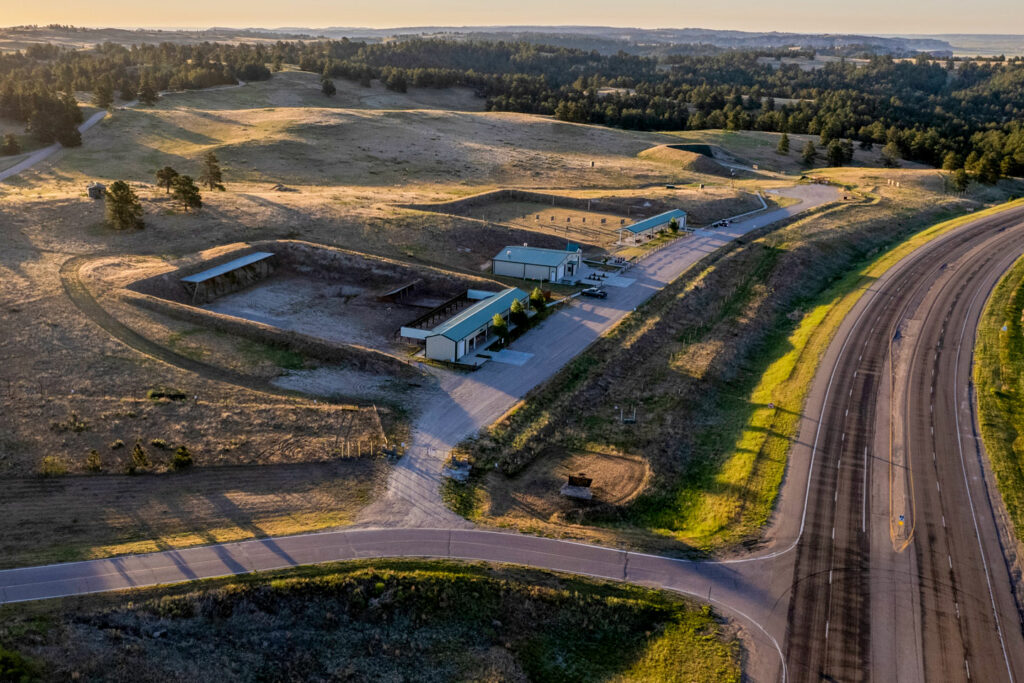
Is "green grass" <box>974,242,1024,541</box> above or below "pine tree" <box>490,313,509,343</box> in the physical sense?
below

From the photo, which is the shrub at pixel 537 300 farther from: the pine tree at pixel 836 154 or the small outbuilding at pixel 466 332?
the pine tree at pixel 836 154

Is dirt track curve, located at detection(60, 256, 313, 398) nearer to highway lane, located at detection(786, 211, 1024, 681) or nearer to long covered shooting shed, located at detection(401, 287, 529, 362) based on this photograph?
long covered shooting shed, located at detection(401, 287, 529, 362)

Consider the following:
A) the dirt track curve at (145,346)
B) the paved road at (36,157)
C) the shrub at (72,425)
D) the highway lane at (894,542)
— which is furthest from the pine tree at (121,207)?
the highway lane at (894,542)

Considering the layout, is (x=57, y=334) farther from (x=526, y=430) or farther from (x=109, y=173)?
(x=109, y=173)

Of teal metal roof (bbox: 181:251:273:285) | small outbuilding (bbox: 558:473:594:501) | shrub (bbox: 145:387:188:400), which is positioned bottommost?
small outbuilding (bbox: 558:473:594:501)

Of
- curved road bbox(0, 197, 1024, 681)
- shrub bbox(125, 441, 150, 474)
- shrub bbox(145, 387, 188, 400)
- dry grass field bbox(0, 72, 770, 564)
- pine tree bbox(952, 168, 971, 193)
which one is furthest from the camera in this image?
pine tree bbox(952, 168, 971, 193)

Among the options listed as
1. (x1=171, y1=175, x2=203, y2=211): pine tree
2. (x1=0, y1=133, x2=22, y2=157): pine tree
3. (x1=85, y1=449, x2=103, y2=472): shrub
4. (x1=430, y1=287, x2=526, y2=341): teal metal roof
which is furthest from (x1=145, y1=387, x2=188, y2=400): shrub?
(x1=0, y1=133, x2=22, y2=157): pine tree

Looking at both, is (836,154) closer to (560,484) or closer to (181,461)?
(560,484)
